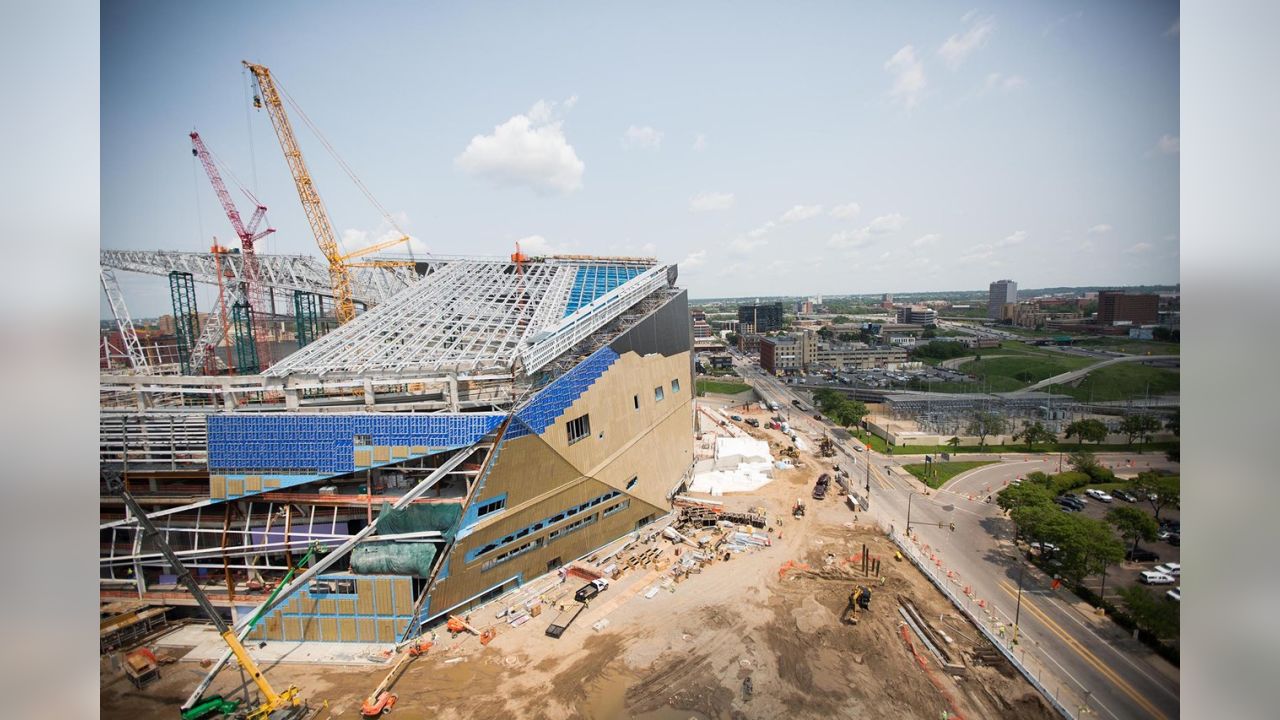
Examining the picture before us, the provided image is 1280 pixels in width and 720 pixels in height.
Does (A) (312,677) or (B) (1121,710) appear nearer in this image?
(B) (1121,710)

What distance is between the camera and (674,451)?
86.7 feet

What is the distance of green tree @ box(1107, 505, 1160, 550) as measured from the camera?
Answer: 57.7ft

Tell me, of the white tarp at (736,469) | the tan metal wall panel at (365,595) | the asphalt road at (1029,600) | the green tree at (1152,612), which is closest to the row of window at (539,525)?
the tan metal wall panel at (365,595)

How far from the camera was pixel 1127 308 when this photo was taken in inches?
431

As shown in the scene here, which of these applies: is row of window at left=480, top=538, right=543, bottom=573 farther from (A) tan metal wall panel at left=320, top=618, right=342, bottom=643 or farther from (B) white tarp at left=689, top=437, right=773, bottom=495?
(B) white tarp at left=689, top=437, right=773, bottom=495

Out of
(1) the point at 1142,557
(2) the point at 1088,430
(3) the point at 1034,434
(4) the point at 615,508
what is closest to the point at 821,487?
(1) the point at 1142,557

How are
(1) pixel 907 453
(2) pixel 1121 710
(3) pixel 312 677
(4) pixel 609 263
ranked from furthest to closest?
(1) pixel 907 453
(4) pixel 609 263
(3) pixel 312 677
(2) pixel 1121 710

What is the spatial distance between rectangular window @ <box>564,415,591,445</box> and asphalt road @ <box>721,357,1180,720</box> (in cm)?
1602

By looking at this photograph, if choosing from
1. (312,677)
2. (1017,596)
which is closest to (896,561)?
(1017,596)

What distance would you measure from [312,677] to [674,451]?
17.6 m

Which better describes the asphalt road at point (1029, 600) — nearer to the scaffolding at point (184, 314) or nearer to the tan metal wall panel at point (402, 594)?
the tan metal wall panel at point (402, 594)

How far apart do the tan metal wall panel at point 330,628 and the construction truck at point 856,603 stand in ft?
56.5

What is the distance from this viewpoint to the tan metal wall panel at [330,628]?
15258mm
